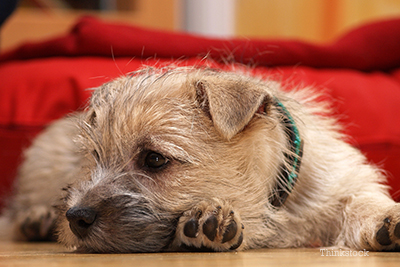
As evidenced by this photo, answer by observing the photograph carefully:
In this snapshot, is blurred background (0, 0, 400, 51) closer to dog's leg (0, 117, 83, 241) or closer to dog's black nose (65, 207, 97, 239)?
dog's leg (0, 117, 83, 241)

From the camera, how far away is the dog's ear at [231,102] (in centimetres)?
196

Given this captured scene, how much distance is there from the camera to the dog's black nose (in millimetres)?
1801

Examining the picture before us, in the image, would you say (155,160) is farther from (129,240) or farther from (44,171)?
(44,171)

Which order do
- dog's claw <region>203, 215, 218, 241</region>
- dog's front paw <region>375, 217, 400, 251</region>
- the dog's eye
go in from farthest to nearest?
the dog's eye < dog's front paw <region>375, 217, 400, 251</region> < dog's claw <region>203, 215, 218, 241</region>

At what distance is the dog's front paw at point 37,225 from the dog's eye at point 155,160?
3.75 feet

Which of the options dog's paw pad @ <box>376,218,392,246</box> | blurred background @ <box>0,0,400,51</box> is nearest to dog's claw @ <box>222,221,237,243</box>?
dog's paw pad @ <box>376,218,392,246</box>

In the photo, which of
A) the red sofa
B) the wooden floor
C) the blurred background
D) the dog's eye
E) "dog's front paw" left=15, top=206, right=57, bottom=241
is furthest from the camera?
the blurred background

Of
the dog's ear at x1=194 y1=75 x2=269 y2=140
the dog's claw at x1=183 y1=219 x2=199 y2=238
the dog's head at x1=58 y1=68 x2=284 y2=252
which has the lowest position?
the dog's claw at x1=183 y1=219 x2=199 y2=238

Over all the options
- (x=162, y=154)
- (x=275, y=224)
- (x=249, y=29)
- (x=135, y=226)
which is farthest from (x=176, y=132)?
(x=249, y=29)

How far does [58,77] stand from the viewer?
11.2ft

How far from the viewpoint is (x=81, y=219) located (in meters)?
1.81

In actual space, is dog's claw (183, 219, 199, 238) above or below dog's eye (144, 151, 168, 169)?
below

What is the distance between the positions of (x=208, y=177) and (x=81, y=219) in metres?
0.55

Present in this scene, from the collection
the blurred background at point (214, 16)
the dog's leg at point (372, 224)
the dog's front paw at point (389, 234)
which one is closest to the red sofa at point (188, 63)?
the dog's leg at point (372, 224)
